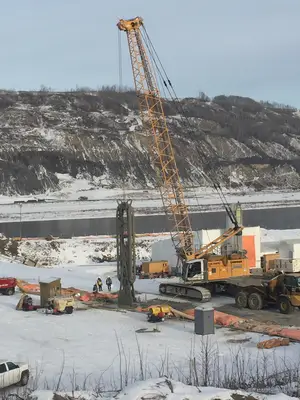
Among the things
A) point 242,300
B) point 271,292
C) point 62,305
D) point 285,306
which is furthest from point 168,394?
point 242,300

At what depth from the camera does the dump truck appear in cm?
2256

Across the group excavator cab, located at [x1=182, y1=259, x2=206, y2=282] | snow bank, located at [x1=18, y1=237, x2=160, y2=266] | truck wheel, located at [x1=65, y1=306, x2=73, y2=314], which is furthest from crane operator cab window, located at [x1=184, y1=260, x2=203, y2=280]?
snow bank, located at [x1=18, y1=237, x2=160, y2=266]

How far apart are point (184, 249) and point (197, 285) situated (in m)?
6.53

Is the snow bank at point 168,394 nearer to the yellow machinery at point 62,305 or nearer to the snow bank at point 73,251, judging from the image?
the yellow machinery at point 62,305

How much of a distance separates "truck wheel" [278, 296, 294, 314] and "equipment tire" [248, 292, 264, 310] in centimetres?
104

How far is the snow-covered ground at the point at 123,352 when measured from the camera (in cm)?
1249

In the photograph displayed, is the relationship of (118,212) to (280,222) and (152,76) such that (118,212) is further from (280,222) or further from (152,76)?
(280,222)

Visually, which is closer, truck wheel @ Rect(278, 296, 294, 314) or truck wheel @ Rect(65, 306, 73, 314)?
truck wheel @ Rect(278, 296, 294, 314)

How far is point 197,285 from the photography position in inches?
1091

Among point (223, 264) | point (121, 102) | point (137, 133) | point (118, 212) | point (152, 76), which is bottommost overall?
point (223, 264)

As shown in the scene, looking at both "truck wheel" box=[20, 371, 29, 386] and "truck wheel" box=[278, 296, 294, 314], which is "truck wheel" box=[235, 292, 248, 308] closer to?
"truck wheel" box=[278, 296, 294, 314]

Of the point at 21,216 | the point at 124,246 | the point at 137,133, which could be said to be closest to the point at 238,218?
the point at 124,246

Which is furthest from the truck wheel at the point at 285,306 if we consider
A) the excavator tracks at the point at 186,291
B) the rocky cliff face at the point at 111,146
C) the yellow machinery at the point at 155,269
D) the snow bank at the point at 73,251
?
the rocky cliff face at the point at 111,146

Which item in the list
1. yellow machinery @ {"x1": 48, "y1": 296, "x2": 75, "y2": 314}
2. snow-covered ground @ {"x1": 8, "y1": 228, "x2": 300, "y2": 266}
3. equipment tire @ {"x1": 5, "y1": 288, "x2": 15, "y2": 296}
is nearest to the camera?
yellow machinery @ {"x1": 48, "y1": 296, "x2": 75, "y2": 314}
